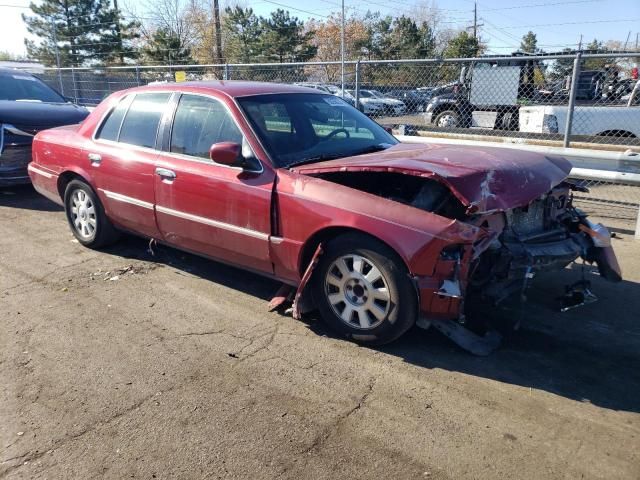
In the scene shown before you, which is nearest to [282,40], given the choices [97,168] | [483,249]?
[97,168]

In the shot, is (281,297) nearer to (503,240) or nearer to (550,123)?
(503,240)

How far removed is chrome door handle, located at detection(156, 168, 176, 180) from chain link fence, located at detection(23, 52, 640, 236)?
15.6 ft

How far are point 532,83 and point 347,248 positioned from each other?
465 inches

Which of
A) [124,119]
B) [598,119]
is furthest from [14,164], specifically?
[598,119]

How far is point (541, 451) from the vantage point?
106 inches

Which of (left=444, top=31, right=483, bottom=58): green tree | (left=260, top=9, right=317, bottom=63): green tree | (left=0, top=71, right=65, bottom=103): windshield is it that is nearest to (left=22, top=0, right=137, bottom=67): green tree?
(left=260, top=9, right=317, bottom=63): green tree

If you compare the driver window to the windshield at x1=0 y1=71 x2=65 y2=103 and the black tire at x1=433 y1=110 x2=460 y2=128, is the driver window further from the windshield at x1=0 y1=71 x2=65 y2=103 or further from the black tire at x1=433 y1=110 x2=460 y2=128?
the black tire at x1=433 y1=110 x2=460 y2=128

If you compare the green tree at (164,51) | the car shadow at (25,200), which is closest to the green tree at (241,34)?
the green tree at (164,51)

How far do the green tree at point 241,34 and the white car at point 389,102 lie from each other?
23.6 meters

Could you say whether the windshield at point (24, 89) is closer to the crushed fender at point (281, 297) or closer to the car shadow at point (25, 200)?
the car shadow at point (25, 200)

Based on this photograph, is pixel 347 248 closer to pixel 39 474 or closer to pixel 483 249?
pixel 483 249

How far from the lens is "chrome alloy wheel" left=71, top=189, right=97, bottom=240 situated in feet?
18.4

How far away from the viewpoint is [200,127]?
456cm

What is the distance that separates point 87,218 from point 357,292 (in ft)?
11.1
